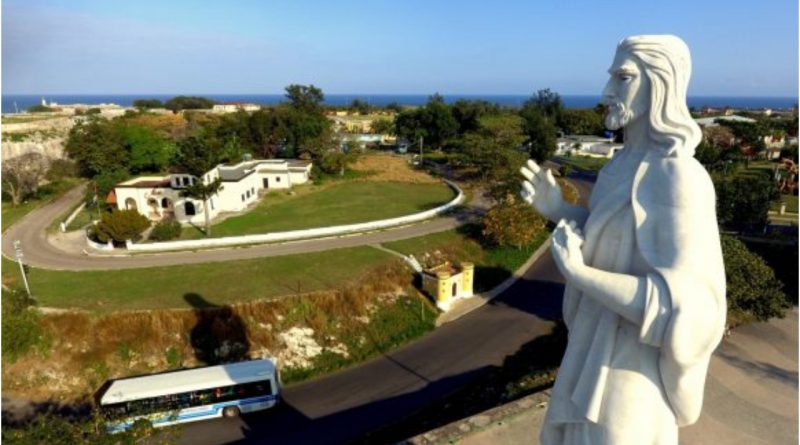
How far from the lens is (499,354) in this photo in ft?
66.6

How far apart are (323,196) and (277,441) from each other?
2913 centimetres

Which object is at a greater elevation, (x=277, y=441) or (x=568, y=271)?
(x=568, y=271)

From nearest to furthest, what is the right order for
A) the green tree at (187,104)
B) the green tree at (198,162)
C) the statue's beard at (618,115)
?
1. the statue's beard at (618,115)
2. the green tree at (198,162)
3. the green tree at (187,104)

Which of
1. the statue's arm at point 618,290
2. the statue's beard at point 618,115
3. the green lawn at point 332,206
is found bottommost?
the green lawn at point 332,206

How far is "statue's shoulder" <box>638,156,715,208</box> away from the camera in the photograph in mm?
3797

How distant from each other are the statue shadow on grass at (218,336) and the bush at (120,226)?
10.4 meters

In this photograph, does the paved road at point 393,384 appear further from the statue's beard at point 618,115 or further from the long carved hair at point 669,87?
the long carved hair at point 669,87

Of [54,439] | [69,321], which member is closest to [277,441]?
[54,439]

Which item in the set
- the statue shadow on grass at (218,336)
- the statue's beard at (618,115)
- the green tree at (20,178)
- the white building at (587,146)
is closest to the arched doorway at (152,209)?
the green tree at (20,178)

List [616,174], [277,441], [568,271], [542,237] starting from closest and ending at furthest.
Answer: [568,271] < [616,174] < [277,441] < [542,237]

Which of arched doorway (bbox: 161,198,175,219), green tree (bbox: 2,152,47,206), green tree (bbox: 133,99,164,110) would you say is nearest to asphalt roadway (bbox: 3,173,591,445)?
arched doorway (bbox: 161,198,175,219)

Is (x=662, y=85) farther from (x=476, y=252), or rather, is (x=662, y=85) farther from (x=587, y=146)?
(x=587, y=146)

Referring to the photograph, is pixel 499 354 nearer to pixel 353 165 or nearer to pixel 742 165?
pixel 353 165

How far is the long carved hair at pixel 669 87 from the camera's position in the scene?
12.9ft
